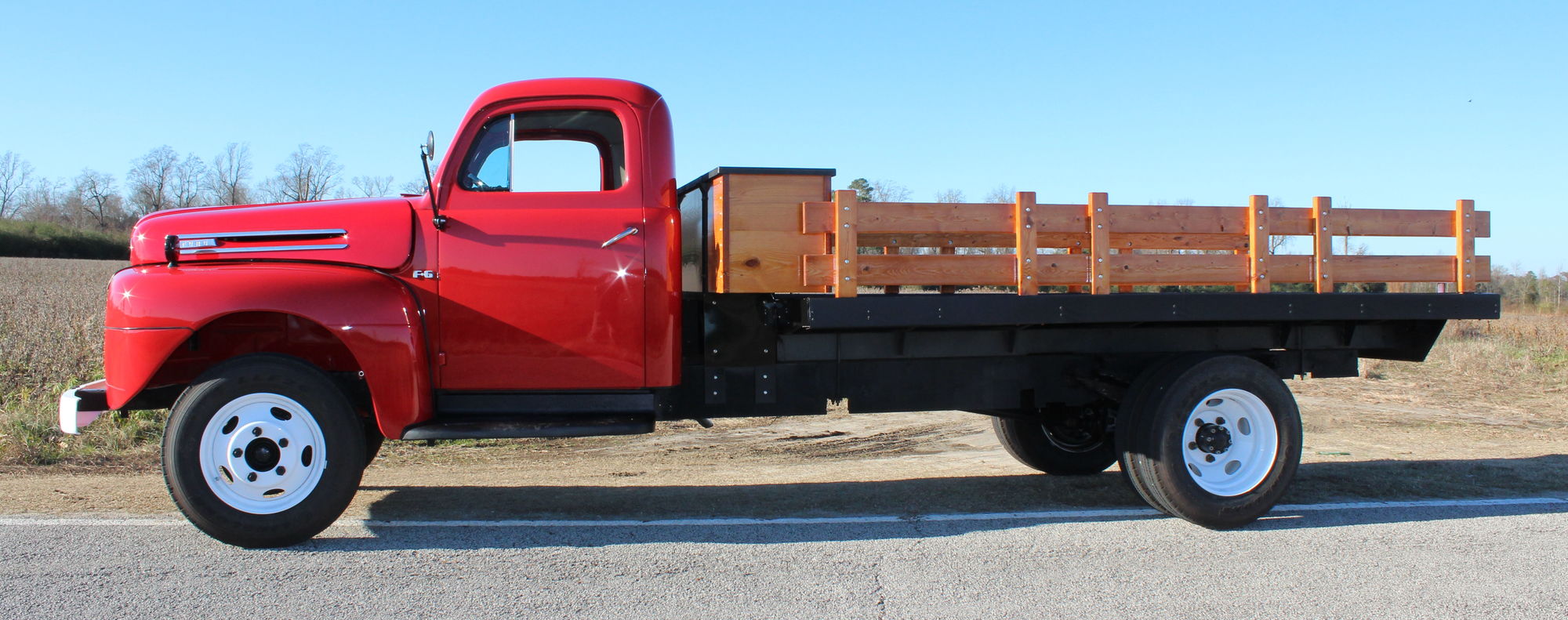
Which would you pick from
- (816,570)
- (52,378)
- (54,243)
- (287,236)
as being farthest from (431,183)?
(54,243)

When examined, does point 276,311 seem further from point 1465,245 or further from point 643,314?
point 1465,245

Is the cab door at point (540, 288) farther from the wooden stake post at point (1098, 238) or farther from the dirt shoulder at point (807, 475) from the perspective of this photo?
the wooden stake post at point (1098, 238)

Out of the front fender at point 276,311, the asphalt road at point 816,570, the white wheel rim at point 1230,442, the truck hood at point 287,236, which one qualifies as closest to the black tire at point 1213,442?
the white wheel rim at point 1230,442

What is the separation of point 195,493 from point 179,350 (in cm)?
82

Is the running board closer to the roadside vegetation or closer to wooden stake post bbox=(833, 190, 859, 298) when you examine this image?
wooden stake post bbox=(833, 190, 859, 298)

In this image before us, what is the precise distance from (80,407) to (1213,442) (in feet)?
17.7

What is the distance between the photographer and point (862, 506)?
5301mm

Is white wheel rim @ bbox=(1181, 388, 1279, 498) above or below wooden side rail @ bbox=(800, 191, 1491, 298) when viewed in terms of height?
below

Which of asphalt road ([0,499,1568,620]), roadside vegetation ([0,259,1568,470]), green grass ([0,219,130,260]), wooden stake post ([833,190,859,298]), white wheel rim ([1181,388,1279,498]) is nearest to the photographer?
asphalt road ([0,499,1568,620])

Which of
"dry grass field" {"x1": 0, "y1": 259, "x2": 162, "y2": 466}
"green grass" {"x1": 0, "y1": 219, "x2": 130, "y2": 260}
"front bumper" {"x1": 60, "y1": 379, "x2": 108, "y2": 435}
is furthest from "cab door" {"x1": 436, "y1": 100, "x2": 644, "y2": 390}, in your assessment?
"green grass" {"x1": 0, "y1": 219, "x2": 130, "y2": 260}

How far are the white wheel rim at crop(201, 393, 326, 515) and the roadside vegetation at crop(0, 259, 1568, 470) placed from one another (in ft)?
6.27

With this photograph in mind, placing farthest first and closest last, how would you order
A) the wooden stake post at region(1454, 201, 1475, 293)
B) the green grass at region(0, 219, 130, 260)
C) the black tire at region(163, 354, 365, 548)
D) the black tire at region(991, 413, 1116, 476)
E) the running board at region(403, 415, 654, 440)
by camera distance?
the green grass at region(0, 219, 130, 260) → the black tire at region(991, 413, 1116, 476) → the wooden stake post at region(1454, 201, 1475, 293) → the running board at region(403, 415, 654, 440) → the black tire at region(163, 354, 365, 548)

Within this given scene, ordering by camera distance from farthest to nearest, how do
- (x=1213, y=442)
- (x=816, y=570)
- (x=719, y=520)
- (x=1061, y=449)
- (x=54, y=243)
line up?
1. (x=54, y=243)
2. (x=1061, y=449)
3. (x=1213, y=442)
4. (x=719, y=520)
5. (x=816, y=570)

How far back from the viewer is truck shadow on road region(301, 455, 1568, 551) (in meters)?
4.60
